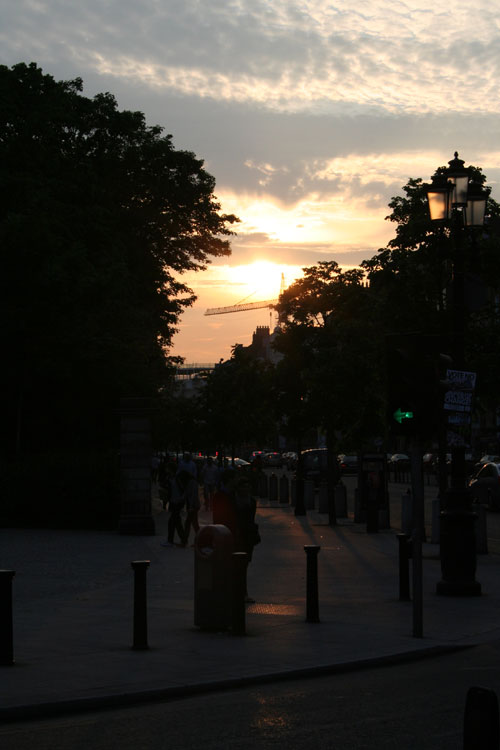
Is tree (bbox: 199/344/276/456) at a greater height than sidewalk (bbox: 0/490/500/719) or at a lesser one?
greater

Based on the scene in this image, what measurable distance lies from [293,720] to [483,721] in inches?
161

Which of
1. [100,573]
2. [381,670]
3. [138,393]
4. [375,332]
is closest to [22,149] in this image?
[138,393]

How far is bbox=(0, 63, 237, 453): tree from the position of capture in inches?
1347

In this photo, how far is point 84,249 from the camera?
35719 mm

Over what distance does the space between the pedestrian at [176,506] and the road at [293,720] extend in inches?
578

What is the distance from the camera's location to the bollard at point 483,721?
12.8 feet

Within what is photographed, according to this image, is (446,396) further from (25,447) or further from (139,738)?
(25,447)

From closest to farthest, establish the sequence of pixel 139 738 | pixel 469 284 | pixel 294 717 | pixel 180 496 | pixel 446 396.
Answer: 1. pixel 139 738
2. pixel 294 717
3. pixel 446 396
4. pixel 469 284
5. pixel 180 496

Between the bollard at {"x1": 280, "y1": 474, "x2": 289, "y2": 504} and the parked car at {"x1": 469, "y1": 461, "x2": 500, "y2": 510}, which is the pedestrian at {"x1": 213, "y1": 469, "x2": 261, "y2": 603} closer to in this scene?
the parked car at {"x1": 469, "y1": 461, "x2": 500, "y2": 510}

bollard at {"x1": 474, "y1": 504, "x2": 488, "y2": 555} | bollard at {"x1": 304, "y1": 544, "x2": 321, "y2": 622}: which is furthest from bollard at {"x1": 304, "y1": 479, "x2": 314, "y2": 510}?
bollard at {"x1": 304, "y1": 544, "x2": 321, "y2": 622}

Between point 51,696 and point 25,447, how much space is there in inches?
1224

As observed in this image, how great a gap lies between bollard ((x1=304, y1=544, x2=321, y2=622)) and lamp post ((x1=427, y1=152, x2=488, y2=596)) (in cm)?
320

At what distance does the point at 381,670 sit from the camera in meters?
9.91

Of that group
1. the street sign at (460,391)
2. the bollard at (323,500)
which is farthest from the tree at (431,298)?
the bollard at (323,500)
